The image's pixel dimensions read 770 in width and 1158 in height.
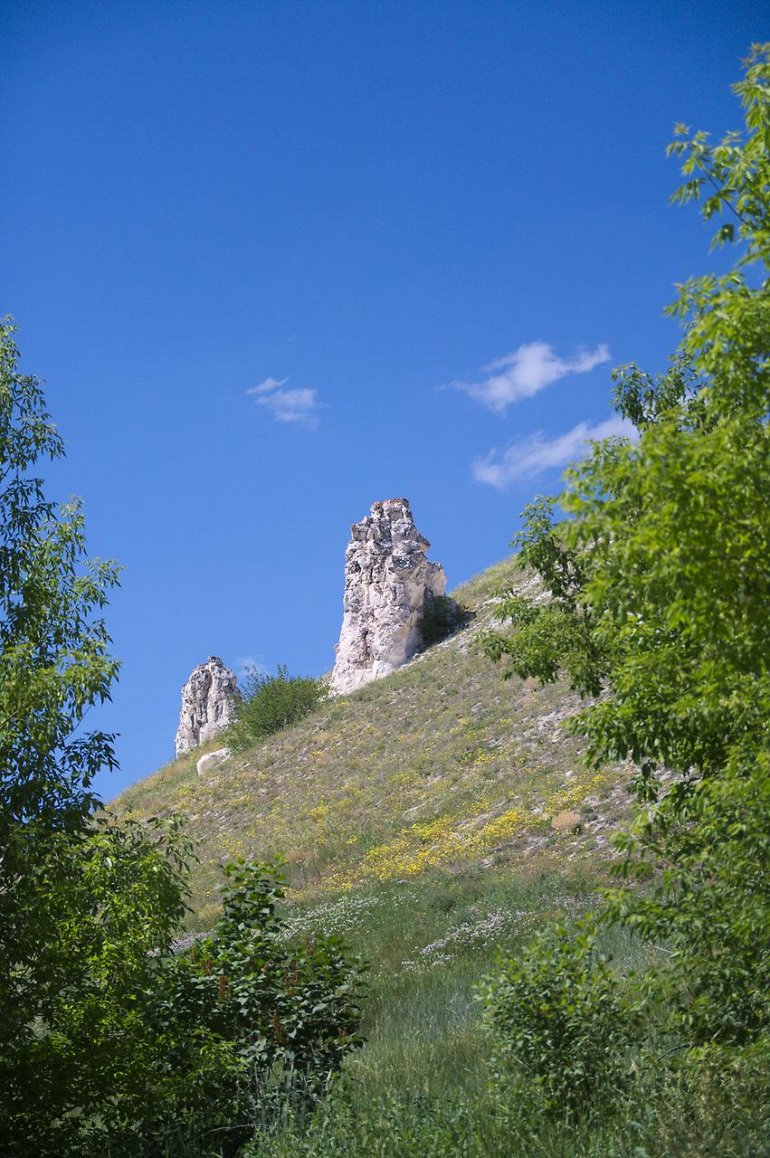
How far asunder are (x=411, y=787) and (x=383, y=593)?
A: 20.3m

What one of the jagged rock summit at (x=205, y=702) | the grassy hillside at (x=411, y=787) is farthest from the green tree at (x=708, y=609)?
the jagged rock summit at (x=205, y=702)

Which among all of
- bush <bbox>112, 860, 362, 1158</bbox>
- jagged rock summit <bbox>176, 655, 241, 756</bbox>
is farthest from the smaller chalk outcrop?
bush <bbox>112, 860, 362, 1158</bbox>

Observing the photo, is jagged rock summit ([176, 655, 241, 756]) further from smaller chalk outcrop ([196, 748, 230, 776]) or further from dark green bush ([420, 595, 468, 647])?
dark green bush ([420, 595, 468, 647])

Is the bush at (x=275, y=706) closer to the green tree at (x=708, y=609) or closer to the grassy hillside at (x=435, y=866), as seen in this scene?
the grassy hillside at (x=435, y=866)

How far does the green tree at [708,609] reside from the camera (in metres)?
5.27

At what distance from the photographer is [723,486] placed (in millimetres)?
5176

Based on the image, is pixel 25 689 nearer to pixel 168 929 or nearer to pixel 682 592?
pixel 168 929

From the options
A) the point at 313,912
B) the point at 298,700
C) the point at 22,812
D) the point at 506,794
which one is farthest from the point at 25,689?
the point at 298,700

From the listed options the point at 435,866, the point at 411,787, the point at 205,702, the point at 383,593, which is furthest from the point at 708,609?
the point at 205,702

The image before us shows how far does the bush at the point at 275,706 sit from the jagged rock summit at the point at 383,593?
1762 millimetres

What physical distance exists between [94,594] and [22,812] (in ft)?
7.30

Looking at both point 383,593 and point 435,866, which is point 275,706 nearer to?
point 383,593

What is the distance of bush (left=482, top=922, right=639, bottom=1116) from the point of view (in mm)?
8281

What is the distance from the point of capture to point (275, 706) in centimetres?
5466
